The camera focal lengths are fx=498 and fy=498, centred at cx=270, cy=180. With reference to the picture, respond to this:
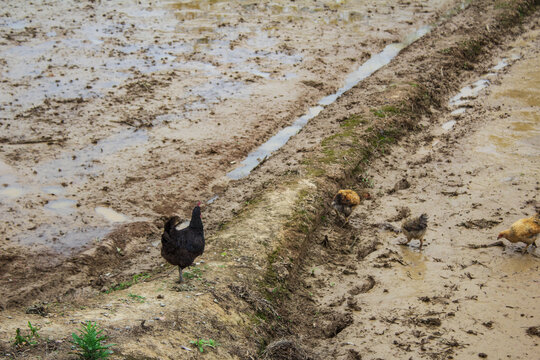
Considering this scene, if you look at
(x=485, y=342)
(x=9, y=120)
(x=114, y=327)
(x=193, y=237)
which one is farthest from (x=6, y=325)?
(x=9, y=120)

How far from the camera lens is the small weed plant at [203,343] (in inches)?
219

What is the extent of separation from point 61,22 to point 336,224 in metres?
14.5

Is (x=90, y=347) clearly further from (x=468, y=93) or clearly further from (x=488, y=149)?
(x=468, y=93)

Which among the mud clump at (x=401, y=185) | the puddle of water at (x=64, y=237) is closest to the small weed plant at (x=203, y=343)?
the puddle of water at (x=64, y=237)

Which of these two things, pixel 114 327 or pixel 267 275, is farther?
pixel 267 275

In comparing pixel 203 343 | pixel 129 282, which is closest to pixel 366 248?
pixel 203 343

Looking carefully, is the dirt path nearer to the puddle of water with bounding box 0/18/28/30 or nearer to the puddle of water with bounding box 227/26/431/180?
the puddle of water with bounding box 227/26/431/180

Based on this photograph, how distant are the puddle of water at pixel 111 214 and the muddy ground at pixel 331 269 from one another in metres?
0.07

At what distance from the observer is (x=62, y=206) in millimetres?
9164

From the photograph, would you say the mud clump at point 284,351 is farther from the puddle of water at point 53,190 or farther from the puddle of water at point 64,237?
the puddle of water at point 53,190

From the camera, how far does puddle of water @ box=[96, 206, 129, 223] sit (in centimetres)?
893

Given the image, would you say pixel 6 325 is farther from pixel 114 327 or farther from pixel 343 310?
pixel 343 310

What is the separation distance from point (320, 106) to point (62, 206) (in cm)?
737

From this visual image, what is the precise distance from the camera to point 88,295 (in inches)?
279
